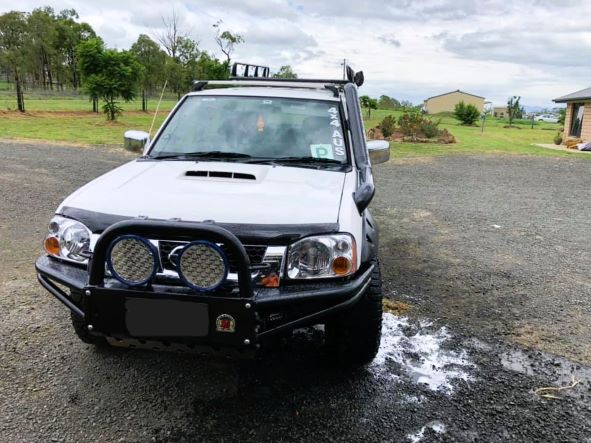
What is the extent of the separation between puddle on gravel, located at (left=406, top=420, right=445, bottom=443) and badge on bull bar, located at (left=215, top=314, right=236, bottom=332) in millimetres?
1125

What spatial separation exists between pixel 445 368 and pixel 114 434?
202 cm

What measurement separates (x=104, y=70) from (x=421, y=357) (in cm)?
2144

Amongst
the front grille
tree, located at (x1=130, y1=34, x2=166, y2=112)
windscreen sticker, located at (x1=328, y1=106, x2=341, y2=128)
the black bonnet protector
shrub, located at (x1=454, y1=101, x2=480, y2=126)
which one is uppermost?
tree, located at (x1=130, y1=34, x2=166, y2=112)

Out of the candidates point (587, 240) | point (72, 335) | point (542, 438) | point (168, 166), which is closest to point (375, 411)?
point (542, 438)

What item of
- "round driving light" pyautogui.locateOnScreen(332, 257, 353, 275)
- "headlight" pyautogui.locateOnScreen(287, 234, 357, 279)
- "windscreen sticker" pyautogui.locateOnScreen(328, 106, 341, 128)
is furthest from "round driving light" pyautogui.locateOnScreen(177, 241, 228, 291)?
"windscreen sticker" pyautogui.locateOnScreen(328, 106, 341, 128)

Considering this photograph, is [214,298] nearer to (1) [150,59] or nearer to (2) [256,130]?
(2) [256,130]

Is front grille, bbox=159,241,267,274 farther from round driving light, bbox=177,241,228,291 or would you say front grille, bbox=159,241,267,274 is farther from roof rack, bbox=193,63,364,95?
roof rack, bbox=193,63,364,95

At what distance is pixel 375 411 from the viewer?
2.71 m

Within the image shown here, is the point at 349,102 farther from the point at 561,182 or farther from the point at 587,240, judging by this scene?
the point at 561,182

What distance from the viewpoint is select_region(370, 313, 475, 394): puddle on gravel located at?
3070 mm

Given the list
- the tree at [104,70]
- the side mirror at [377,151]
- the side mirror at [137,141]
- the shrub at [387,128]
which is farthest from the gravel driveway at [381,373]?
the tree at [104,70]

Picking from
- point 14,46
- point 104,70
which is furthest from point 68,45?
point 104,70

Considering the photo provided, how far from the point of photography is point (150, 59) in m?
39.2

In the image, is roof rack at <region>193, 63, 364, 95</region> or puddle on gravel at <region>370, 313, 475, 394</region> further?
roof rack at <region>193, 63, 364, 95</region>
